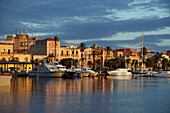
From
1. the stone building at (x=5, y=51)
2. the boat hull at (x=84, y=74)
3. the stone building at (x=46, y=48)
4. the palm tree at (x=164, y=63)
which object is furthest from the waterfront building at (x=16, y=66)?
the palm tree at (x=164, y=63)

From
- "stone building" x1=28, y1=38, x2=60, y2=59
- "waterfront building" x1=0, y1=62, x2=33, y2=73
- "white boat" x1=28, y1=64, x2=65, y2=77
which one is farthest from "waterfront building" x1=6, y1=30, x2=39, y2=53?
"white boat" x1=28, y1=64, x2=65, y2=77

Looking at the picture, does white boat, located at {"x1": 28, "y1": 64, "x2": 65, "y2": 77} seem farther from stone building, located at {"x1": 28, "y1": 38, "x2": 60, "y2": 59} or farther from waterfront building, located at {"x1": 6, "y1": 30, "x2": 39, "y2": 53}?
waterfront building, located at {"x1": 6, "y1": 30, "x2": 39, "y2": 53}

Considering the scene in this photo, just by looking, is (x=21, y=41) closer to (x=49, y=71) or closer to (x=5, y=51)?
(x=5, y=51)

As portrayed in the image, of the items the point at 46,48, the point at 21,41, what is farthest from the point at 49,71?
the point at 21,41

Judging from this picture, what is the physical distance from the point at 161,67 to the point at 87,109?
596 ft

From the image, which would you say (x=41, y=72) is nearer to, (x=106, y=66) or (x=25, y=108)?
(x=106, y=66)

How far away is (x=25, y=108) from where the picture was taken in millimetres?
24734

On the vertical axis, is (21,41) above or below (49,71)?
above

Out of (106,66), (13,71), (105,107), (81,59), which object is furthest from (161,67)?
(105,107)

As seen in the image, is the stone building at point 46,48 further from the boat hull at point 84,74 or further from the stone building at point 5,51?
the boat hull at point 84,74

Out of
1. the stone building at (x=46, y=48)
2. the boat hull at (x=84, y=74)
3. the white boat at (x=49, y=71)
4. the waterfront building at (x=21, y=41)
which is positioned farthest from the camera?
the waterfront building at (x=21, y=41)

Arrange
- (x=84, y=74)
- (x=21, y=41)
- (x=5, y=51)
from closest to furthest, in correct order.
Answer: (x=84, y=74)
(x=5, y=51)
(x=21, y=41)

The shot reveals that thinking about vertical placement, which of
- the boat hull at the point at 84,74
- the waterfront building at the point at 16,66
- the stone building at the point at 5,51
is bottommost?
the boat hull at the point at 84,74

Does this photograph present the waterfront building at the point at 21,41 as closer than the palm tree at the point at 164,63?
Yes
